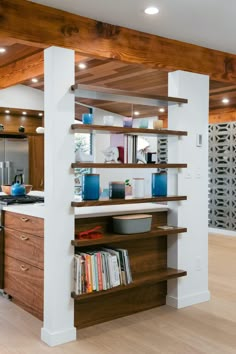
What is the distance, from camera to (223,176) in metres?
8.24

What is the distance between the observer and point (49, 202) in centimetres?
328

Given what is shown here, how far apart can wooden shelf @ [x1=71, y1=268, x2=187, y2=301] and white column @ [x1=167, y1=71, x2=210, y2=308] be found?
0.13 metres

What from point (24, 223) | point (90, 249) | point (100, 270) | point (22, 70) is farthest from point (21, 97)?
point (100, 270)

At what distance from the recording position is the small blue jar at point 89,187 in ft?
11.1

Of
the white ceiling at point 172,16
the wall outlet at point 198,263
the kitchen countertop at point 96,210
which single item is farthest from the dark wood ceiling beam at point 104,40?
the wall outlet at point 198,263

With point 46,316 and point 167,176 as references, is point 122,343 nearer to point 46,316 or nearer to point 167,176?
point 46,316

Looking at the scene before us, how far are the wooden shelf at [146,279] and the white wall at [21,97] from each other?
446cm

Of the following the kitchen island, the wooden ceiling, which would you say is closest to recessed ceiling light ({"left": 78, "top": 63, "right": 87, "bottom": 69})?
the wooden ceiling

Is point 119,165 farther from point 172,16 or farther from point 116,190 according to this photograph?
point 172,16

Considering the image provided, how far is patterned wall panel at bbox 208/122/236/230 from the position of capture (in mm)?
8062

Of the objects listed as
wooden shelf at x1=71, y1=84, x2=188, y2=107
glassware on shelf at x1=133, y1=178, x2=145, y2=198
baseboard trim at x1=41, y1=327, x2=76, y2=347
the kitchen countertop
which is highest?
wooden shelf at x1=71, y1=84, x2=188, y2=107

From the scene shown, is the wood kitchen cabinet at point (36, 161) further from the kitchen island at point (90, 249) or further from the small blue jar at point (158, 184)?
the small blue jar at point (158, 184)

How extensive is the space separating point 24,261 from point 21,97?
13.7ft

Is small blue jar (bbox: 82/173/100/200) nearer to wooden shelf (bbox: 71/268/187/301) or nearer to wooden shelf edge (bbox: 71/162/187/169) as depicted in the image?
wooden shelf edge (bbox: 71/162/187/169)
